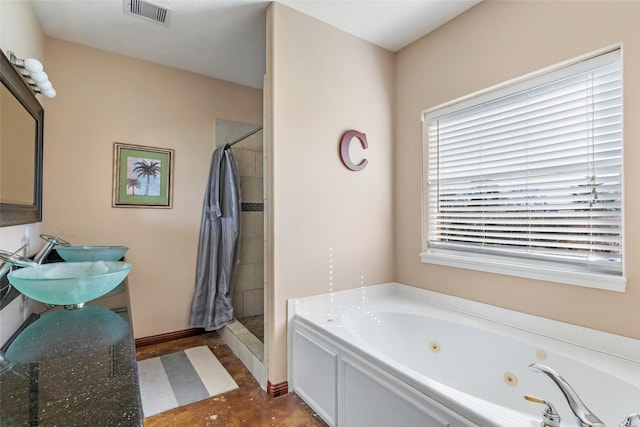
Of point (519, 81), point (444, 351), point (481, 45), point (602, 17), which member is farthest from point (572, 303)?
point (481, 45)

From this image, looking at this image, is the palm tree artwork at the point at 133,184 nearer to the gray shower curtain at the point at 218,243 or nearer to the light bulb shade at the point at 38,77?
the gray shower curtain at the point at 218,243

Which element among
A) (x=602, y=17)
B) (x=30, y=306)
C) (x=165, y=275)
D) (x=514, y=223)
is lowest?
(x=165, y=275)

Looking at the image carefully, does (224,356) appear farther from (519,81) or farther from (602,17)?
(602,17)

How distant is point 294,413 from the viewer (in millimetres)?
1898

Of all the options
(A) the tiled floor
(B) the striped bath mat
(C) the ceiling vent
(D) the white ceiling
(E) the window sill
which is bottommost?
(A) the tiled floor

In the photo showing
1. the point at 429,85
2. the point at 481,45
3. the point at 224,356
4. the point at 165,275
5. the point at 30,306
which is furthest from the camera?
the point at 165,275

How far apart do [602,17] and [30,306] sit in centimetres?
300

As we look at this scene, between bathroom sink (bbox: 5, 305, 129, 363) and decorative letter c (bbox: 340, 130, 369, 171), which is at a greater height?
decorative letter c (bbox: 340, 130, 369, 171)

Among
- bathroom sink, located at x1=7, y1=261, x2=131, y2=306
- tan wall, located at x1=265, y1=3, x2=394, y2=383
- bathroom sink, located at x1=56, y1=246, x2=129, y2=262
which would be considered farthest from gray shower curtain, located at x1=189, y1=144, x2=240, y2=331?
bathroom sink, located at x1=7, y1=261, x2=131, y2=306

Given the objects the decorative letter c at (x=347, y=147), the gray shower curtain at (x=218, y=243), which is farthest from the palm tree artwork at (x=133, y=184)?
the decorative letter c at (x=347, y=147)

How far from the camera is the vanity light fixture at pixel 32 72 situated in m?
1.46

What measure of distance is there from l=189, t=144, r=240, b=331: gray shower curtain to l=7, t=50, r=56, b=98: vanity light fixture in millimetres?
1464

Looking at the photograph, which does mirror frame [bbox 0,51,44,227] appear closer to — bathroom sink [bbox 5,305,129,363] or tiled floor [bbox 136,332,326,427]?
bathroom sink [bbox 5,305,129,363]

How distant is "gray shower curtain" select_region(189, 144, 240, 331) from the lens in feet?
9.67
